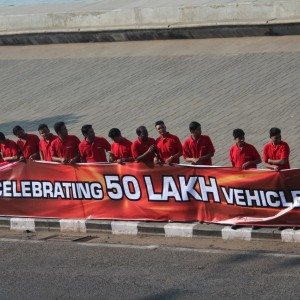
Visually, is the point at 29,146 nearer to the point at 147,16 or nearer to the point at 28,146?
the point at 28,146

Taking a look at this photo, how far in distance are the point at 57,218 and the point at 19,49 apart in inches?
561

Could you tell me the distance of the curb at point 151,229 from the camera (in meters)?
13.6

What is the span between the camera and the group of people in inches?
548

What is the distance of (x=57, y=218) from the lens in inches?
625

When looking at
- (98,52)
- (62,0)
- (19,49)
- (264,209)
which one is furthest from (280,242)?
(62,0)

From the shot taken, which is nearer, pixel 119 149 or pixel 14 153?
pixel 119 149

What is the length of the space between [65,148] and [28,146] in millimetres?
1010

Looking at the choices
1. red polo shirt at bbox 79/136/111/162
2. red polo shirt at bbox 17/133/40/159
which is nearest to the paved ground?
red polo shirt at bbox 79/136/111/162

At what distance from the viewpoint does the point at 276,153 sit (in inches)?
546

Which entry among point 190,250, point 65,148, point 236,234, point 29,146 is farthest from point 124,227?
point 29,146

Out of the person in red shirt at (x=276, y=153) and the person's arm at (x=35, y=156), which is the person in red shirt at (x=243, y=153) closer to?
the person in red shirt at (x=276, y=153)

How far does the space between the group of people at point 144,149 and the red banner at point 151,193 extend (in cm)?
20

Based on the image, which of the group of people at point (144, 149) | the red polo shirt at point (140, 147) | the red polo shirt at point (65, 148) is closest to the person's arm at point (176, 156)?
the group of people at point (144, 149)

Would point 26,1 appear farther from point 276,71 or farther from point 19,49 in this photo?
point 276,71
